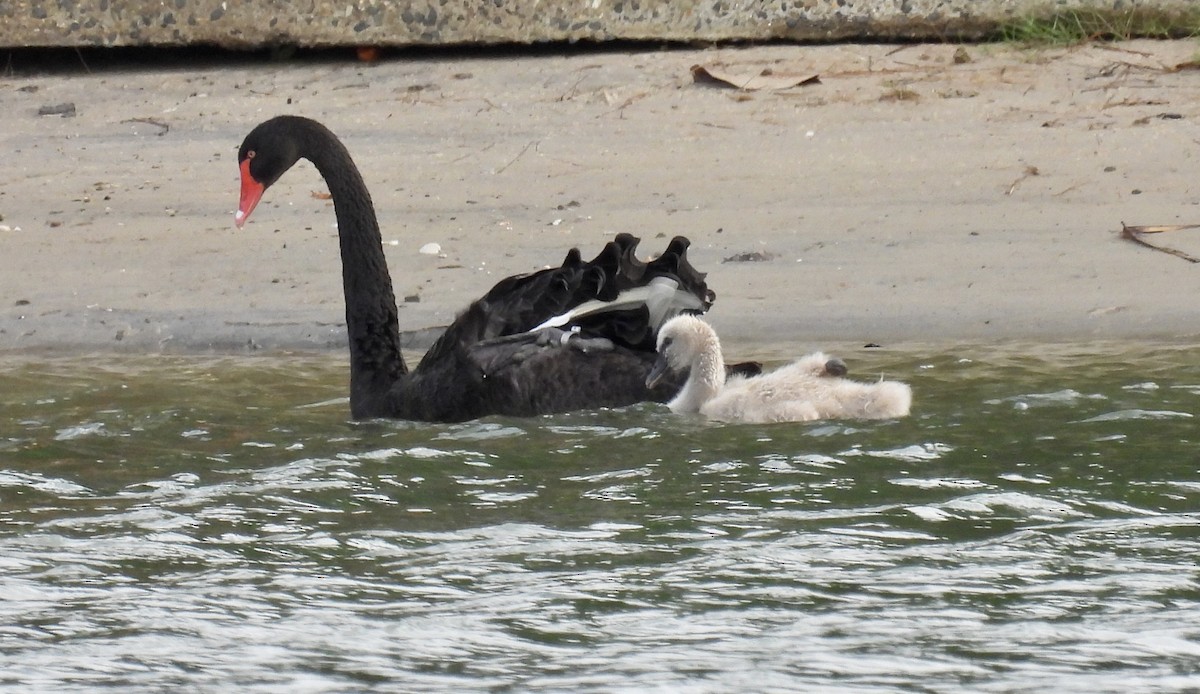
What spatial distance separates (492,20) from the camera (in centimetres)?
898

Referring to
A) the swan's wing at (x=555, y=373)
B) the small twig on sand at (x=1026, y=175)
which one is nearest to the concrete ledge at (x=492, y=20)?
the small twig on sand at (x=1026, y=175)

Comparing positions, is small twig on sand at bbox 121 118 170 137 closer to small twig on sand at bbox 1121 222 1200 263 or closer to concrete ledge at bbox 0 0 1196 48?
concrete ledge at bbox 0 0 1196 48

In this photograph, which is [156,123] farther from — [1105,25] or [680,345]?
[1105,25]

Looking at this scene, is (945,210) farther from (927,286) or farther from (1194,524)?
(1194,524)

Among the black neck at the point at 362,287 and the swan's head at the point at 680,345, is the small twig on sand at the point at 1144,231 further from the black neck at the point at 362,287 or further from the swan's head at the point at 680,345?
the black neck at the point at 362,287

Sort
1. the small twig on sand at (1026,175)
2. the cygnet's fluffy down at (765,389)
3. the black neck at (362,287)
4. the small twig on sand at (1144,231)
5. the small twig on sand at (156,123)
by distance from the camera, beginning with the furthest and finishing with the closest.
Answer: the small twig on sand at (156,123) → the small twig on sand at (1026,175) → the small twig on sand at (1144,231) → the black neck at (362,287) → the cygnet's fluffy down at (765,389)

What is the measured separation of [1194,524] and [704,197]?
3.62m

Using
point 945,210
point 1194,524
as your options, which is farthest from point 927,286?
point 1194,524

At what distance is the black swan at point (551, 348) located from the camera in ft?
17.5

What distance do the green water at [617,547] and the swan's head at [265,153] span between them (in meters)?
0.74

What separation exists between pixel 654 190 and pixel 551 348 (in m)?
2.34

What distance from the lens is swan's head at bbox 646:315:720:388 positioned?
5.35 meters

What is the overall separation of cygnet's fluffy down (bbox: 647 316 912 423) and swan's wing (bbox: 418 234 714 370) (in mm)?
96

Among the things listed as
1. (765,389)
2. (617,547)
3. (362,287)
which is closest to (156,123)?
(362,287)
